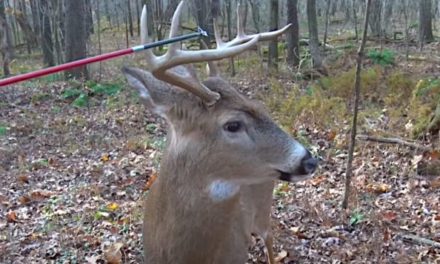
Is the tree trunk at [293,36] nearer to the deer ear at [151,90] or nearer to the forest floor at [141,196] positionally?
the forest floor at [141,196]

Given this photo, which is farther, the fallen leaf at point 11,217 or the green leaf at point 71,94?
the green leaf at point 71,94

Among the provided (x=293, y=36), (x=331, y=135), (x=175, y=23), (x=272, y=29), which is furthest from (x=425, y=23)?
(x=175, y=23)

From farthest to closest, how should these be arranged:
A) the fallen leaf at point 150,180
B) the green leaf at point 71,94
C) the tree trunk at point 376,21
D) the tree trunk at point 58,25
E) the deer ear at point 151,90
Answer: the tree trunk at point 376,21 < the tree trunk at point 58,25 < the green leaf at point 71,94 < the fallen leaf at point 150,180 < the deer ear at point 151,90

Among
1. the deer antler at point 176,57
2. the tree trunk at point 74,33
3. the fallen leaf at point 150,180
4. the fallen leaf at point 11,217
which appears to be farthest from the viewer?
the tree trunk at point 74,33

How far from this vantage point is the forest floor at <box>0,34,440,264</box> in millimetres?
5441

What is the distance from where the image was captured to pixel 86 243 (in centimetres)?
561

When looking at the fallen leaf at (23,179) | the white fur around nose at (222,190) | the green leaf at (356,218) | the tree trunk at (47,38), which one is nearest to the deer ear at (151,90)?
the white fur around nose at (222,190)

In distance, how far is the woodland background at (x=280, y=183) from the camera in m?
5.56

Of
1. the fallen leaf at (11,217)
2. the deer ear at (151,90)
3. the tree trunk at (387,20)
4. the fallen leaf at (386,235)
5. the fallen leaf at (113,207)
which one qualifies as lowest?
the tree trunk at (387,20)

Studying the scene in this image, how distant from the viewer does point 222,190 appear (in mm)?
3508

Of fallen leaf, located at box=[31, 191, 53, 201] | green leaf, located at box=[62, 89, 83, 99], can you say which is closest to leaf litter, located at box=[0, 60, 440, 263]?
fallen leaf, located at box=[31, 191, 53, 201]

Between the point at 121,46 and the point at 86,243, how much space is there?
21328mm

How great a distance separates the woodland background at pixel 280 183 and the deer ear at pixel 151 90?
2.02 metres

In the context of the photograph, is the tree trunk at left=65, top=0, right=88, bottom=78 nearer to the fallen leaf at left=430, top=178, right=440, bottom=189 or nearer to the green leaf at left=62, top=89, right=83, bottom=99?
the green leaf at left=62, top=89, right=83, bottom=99
